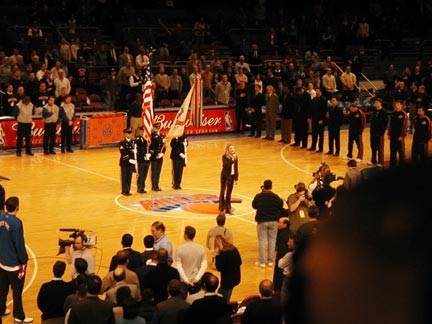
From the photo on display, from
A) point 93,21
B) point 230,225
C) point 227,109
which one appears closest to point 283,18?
point 93,21

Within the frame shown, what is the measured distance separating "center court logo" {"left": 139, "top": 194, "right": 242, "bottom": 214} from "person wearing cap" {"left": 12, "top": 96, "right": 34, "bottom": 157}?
5.77m

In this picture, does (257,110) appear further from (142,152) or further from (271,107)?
(142,152)

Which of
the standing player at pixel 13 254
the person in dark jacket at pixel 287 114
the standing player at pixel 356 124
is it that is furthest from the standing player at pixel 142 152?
the person in dark jacket at pixel 287 114

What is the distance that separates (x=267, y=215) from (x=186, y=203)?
5.38 m

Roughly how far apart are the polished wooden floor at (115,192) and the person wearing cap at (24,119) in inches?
19.2

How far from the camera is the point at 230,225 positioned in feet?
53.9

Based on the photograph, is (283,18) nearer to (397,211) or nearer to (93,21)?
(93,21)

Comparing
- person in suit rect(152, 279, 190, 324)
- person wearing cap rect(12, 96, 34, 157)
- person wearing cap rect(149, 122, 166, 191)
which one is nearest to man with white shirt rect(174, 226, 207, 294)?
person in suit rect(152, 279, 190, 324)

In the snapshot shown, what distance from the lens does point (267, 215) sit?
43.0 ft

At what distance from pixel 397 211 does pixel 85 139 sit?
24.4m

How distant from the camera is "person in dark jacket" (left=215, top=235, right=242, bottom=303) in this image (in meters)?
10.6

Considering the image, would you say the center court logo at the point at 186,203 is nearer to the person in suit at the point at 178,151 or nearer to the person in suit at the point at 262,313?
the person in suit at the point at 178,151

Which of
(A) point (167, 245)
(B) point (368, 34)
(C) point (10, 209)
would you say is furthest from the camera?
(B) point (368, 34)

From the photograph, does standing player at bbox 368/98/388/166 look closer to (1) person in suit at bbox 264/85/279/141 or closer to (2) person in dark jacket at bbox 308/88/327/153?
(2) person in dark jacket at bbox 308/88/327/153
